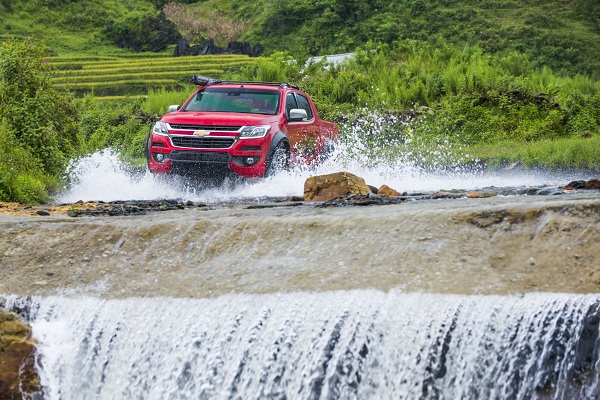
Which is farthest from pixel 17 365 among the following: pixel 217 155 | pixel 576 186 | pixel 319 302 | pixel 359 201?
pixel 576 186

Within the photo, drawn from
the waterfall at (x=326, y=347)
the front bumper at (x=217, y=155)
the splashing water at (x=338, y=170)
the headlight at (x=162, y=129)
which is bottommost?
the splashing water at (x=338, y=170)

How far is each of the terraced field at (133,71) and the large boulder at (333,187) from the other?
24.2 meters

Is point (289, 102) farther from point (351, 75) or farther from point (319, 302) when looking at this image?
point (351, 75)

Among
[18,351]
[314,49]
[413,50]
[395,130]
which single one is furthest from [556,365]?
[314,49]

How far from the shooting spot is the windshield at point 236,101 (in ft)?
41.9

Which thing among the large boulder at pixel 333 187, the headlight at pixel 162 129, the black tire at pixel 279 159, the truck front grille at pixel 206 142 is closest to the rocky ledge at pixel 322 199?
the large boulder at pixel 333 187

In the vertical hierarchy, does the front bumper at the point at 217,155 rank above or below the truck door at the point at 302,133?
above

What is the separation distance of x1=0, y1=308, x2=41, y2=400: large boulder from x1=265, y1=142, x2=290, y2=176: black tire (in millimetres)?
5380

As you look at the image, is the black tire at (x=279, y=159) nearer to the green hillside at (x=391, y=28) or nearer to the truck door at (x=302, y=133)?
the truck door at (x=302, y=133)

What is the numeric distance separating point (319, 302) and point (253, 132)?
5.67 meters

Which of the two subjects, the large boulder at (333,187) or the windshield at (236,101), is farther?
the windshield at (236,101)

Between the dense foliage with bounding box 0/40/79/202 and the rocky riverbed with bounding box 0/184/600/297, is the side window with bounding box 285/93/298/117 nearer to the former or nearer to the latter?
the dense foliage with bounding box 0/40/79/202

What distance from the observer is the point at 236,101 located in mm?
12914

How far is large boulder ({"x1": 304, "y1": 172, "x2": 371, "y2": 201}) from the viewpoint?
419 inches
